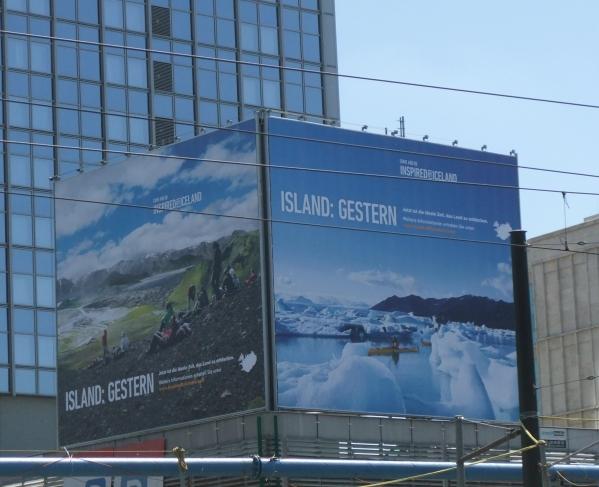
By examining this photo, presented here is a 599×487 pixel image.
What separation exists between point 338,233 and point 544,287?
56.7m

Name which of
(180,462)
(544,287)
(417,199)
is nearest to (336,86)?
(544,287)

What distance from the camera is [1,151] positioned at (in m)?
82.4

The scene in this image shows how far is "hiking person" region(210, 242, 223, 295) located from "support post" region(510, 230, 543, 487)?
63.7 feet

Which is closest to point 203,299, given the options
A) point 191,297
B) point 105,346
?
point 191,297

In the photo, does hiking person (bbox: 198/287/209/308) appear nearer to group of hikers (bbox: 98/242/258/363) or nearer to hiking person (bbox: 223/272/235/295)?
group of hikers (bbox: 98/242/258/363)

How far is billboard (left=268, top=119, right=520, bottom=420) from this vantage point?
43844 millimetres

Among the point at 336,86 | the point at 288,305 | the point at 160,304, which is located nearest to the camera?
the point at 288,305

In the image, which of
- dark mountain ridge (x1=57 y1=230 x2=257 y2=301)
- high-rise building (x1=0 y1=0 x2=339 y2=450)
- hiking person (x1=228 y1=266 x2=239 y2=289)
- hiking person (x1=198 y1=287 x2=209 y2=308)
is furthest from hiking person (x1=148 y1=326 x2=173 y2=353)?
high-rise building (x1=0 y1=0 x2=339 y2=450)

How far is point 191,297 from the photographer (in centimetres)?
4562

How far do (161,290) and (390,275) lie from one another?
6.44 m

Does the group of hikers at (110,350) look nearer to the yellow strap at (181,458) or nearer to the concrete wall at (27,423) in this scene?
the yellow strap at (181,458)

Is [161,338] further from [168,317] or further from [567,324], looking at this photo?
[567,324]

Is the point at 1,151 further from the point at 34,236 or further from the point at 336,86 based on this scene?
the point at 336,86

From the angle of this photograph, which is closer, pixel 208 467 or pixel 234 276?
pixel 208 467
